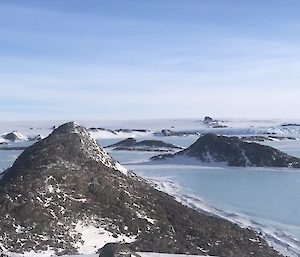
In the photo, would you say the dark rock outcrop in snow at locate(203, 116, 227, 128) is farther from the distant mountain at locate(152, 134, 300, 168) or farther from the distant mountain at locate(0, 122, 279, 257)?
the distant mountain at locate(0, 122, 279, 257)

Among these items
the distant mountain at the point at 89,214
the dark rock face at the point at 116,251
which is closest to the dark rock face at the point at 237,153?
the distant mountain at the point at 89,214

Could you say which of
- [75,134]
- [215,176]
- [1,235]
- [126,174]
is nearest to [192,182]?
[215,176]

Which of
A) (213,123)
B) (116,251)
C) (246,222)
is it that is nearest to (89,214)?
(116,251)

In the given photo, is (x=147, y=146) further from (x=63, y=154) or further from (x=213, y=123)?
(x=213, y=123)

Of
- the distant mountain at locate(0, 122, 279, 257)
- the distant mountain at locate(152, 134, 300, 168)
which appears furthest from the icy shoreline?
the distant mountain at locate(152, 134, 300, 168)

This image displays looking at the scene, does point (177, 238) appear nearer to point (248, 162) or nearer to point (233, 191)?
point (233, 191)

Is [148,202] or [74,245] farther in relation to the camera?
[148,202]

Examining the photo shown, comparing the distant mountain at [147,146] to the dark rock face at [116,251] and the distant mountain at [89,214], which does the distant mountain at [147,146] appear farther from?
the dark rock face at [116,251]

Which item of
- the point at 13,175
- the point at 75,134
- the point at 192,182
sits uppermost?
the point at 75,134
